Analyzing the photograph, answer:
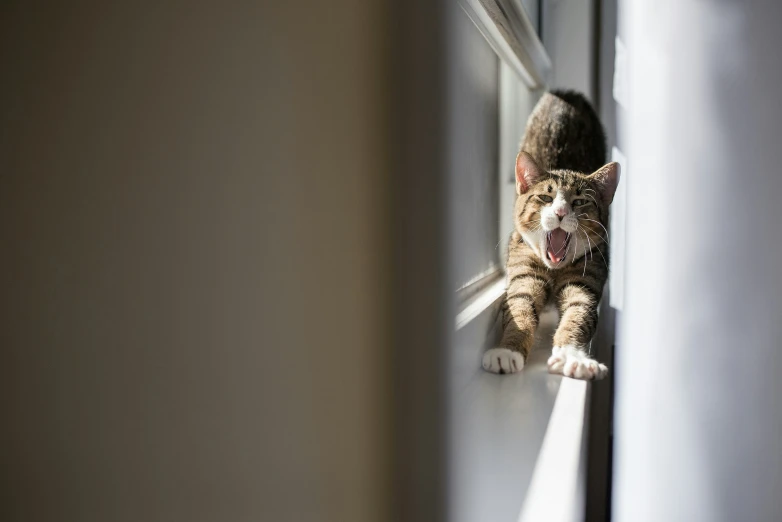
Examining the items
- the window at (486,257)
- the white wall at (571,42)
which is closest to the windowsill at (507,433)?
the window at (486,257)

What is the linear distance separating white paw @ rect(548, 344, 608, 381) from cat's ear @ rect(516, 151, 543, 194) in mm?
152

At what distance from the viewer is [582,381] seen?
49cm

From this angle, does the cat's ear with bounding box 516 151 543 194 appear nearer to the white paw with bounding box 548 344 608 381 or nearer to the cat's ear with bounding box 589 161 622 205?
the cat's ear with bounding box 589 161 622 205

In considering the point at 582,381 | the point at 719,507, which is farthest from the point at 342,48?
the point at 719,507

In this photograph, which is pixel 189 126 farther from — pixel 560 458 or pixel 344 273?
pixel 560 458

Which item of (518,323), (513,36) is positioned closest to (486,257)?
(518,323)

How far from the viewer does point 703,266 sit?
424 millimetres

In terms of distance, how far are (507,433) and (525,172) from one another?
254 mm

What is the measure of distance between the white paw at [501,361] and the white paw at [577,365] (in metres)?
0.06

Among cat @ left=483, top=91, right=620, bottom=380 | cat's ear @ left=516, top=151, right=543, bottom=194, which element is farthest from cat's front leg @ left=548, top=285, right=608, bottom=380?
cat's ear @ left=516, top=151, right=543, bottom=194

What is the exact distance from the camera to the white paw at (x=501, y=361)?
420 millimetres

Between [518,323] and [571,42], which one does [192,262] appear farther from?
[571,42]

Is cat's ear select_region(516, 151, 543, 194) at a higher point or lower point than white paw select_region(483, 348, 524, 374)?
higher

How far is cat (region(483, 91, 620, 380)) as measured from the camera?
1.61 ft
